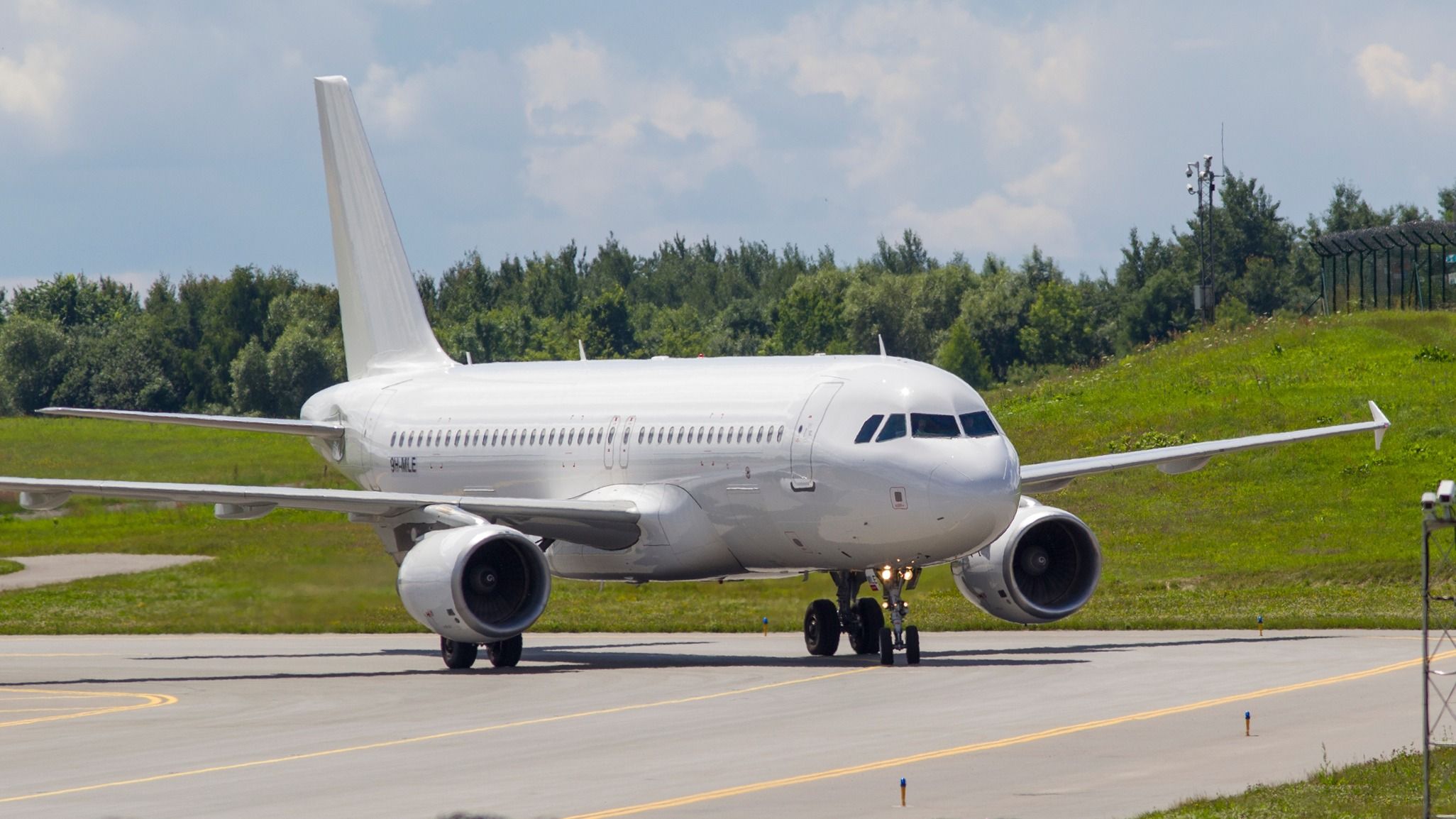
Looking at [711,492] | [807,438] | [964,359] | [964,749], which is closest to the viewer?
[964,749]

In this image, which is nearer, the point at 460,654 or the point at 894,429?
the point at 894,429

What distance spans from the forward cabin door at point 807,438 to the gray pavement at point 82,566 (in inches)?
961

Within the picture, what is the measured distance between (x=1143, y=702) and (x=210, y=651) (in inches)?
802

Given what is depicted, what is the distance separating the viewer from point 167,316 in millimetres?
123812

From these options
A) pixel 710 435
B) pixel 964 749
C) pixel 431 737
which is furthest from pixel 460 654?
pixel 964 749

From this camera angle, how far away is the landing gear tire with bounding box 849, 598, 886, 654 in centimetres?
3272

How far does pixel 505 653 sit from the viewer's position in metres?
33.1

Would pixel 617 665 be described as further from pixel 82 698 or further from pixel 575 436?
pixel 82 698

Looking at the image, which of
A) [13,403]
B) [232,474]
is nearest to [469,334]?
[13,403]

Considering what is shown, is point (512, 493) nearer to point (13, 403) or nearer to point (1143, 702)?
Result: point (1143, 702)

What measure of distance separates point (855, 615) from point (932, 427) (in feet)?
14.3

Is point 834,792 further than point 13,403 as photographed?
No

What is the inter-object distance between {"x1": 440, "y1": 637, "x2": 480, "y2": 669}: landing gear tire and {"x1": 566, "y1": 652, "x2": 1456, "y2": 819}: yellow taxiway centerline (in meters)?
12.3

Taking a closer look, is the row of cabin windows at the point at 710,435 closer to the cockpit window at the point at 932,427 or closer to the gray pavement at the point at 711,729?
the cockpit window at the point at 932,427
